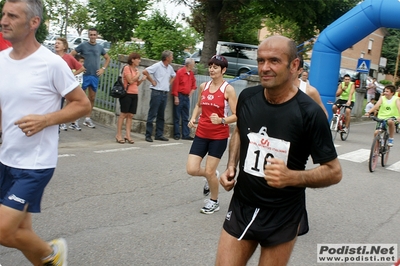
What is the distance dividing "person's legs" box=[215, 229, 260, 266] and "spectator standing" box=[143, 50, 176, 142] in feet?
29.0

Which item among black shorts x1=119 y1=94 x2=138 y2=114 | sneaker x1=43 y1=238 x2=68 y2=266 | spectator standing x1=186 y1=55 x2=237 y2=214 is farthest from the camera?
black shorts x1=119 y1=94 x2=138 y2=114

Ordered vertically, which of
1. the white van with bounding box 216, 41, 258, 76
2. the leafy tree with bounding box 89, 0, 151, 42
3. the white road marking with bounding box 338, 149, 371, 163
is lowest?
A: the white road marking with bounding box 338, 149, 371, 163

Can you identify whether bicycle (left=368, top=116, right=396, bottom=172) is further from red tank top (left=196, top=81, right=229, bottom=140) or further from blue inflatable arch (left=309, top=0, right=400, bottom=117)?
red tank top (left=196, top=81, right=229, bottom=140)

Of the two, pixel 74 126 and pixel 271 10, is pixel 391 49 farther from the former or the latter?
pixel 74 126

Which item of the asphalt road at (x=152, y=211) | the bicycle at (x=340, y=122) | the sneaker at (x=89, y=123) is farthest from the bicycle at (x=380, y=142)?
the sneaker at (x=89, y=123)

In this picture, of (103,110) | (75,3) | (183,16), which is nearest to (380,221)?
(103,110)

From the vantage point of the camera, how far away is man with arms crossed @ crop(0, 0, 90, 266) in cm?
329

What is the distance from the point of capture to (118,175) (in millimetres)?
8102

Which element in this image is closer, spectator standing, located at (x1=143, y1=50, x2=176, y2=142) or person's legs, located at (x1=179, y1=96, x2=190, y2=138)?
spectator standing, located at (x1=143, y1=50, x2=176, y2=142)

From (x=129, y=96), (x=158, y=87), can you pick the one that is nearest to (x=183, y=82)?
(x=158, y=87)

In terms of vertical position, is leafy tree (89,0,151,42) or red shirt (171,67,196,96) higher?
leafy tree (89,0,151,42)

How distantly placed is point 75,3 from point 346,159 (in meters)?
28.0

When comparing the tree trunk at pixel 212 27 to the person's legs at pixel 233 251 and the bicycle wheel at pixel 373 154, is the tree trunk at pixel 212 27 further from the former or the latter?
the person's legs at pixel 233 251

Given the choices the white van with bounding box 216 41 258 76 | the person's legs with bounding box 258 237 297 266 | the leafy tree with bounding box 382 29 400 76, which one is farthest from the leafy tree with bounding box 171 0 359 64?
the leafy tree with bounding box 382 29 400 76
